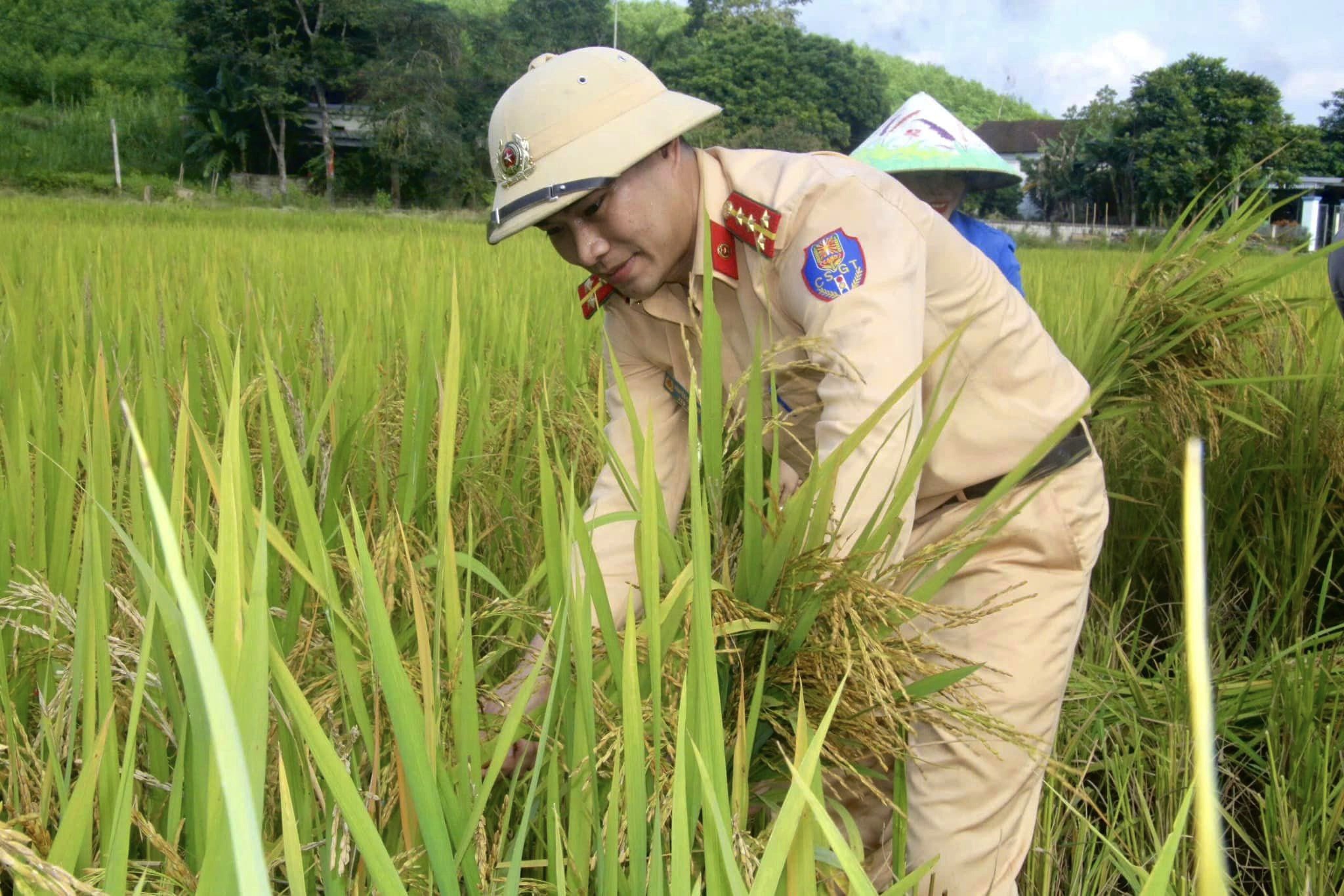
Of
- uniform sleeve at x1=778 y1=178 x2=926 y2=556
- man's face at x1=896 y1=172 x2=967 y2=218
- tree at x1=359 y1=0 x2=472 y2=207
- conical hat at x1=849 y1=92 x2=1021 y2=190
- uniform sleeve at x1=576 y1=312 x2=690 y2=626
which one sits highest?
tree at x1=359 y1=0 x2=472 y2=207

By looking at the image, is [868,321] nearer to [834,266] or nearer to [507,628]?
[834,266]

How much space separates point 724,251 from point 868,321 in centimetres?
26

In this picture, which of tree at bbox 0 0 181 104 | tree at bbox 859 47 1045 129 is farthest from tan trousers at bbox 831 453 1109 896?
Result: tree at bbox 859 47 1045 129

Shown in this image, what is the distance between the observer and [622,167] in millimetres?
1062

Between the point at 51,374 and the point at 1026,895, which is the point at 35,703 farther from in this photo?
the point at 1026,895

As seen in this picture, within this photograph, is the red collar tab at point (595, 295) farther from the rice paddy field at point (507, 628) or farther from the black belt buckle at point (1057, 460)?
the black belt buckle at point (1057, 460)

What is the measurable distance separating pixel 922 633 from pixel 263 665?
0.45m

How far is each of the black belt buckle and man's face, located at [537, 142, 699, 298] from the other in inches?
17.2

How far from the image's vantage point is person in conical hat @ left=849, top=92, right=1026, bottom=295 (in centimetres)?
244

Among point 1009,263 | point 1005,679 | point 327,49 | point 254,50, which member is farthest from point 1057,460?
point 327,49

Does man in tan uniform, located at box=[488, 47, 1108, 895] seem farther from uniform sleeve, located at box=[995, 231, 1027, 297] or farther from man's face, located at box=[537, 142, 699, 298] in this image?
uniform sleeve, located at box=[995, 231, 1027, 297]

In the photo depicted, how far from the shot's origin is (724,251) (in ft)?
3.88

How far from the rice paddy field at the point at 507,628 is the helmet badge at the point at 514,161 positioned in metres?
0.22

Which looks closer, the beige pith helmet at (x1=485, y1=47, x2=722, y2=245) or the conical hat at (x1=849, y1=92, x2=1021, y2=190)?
the beige pith helmet at (x1=485, y1=47, x2=722, y2=245)
